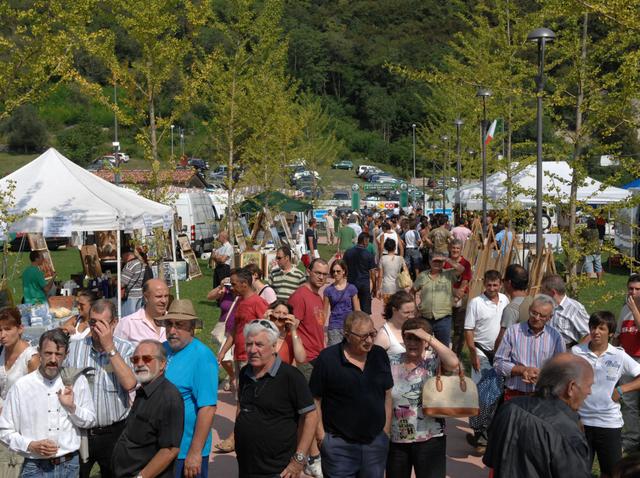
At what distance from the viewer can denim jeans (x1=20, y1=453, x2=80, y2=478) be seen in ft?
18.2

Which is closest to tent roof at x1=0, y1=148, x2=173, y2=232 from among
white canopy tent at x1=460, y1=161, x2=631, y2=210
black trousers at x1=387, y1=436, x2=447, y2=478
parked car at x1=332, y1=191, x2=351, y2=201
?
black trousers at x1=387, y1=436, x2=447, y2=478

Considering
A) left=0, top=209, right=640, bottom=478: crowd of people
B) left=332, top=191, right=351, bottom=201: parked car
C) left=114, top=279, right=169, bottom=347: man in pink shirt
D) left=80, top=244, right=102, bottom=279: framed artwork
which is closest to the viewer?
left=0, top=209, right=640, bottom=478: crowd of people

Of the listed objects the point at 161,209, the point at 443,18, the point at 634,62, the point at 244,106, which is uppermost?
the point at 443,18

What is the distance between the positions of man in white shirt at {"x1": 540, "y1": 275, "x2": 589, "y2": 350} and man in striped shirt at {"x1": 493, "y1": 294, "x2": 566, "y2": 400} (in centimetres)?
116

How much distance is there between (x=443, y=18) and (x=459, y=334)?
14575 centimetres

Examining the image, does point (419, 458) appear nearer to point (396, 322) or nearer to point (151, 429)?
point (396, 322)

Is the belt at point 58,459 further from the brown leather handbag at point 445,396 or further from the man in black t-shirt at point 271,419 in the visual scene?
the brown leather handbag at point 445,396

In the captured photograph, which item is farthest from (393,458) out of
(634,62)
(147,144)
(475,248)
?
(147,144)

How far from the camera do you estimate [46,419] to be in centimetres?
555

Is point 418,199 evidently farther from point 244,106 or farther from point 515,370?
point 515,370

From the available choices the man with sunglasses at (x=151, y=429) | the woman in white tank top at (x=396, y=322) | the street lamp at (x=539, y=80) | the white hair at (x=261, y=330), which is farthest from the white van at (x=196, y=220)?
the man with sunglasses at (x=151, y=429)

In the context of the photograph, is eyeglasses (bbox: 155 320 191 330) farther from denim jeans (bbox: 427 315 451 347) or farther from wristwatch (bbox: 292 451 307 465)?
denim jeans (bbox: 427 315 451 347)

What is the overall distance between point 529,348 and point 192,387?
2604mm

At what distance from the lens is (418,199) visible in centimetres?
6850
